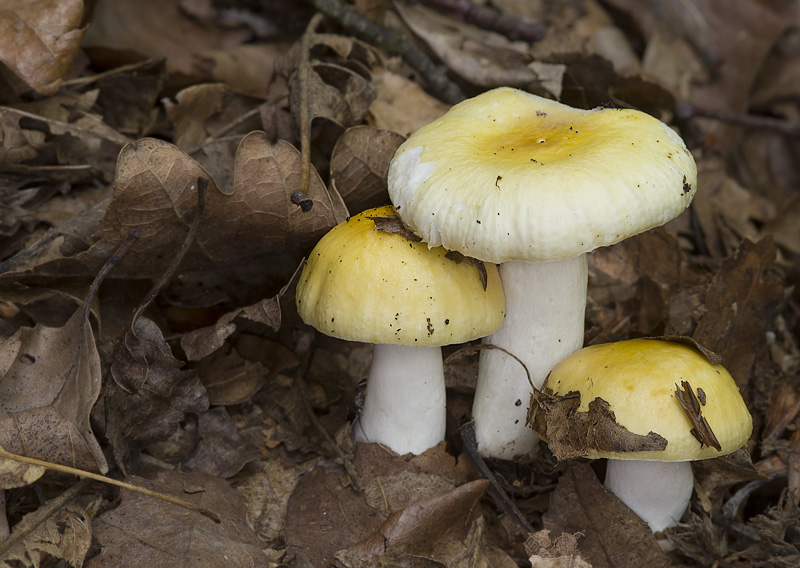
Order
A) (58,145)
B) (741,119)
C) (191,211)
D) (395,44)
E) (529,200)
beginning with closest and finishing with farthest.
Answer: (529,200), (191,211), (58,145), (395,44), (741,119)

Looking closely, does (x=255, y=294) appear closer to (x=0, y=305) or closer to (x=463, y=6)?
(x=0, y=305)

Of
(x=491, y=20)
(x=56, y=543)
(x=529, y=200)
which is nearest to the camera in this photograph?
(x=529, y=200)

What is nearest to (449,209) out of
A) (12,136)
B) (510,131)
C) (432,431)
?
(510,131)

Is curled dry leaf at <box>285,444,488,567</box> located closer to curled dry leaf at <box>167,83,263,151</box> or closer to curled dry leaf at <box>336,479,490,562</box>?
curled dry leaf at <box>336,479,490,562</box>

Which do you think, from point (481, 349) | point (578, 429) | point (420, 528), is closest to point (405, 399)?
point (481, 349)

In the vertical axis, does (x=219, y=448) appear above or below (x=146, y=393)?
below

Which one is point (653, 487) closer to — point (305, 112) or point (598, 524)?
point (598, 524)

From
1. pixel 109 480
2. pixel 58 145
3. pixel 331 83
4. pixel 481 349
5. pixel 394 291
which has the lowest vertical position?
pixel 109 480

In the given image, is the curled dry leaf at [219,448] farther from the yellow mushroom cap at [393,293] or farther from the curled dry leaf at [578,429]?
the curled dry leaf at [578,429]

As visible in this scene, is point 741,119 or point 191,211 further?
point 741,119
